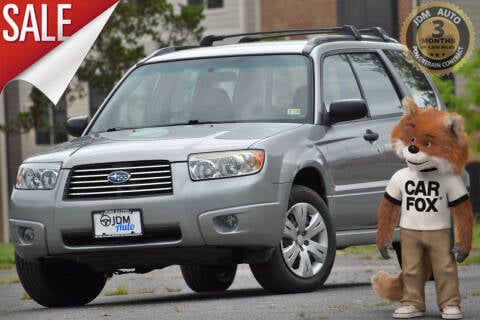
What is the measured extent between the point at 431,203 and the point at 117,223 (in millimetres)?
2725

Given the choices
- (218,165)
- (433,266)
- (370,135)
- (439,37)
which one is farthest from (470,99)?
(433,266)

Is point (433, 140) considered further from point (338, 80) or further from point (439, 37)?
point (439, 37)

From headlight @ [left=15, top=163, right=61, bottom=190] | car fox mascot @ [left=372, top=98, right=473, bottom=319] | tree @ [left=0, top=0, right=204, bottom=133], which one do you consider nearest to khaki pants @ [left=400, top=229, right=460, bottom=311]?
car fox mascot @ [left=372, top=98, right=473, bottom=319]

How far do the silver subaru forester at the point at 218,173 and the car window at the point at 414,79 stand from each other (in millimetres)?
314

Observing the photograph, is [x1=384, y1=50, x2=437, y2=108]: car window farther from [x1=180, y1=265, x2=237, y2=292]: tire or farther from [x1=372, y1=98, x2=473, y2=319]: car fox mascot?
[x1=372, y1=98, x2=473, y2=319]: car fox mascot

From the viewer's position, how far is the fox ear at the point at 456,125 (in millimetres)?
8773

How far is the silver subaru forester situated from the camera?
35.2 feet

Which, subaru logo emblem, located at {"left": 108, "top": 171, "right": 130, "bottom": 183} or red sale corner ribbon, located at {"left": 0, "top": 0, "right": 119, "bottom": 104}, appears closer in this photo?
subaru logo emblem, located at {"left": 108, "top": 171, "right": 130, "bottom": 183}

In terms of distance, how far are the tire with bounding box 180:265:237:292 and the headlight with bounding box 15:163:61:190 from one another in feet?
5.95

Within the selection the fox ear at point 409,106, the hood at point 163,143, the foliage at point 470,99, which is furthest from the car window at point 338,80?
the foliage at point 470,99

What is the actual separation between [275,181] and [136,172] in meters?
0.93

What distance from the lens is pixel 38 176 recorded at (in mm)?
11273

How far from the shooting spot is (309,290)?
11180 millimetres

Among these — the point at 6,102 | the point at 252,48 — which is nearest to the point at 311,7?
the point at 6,102
